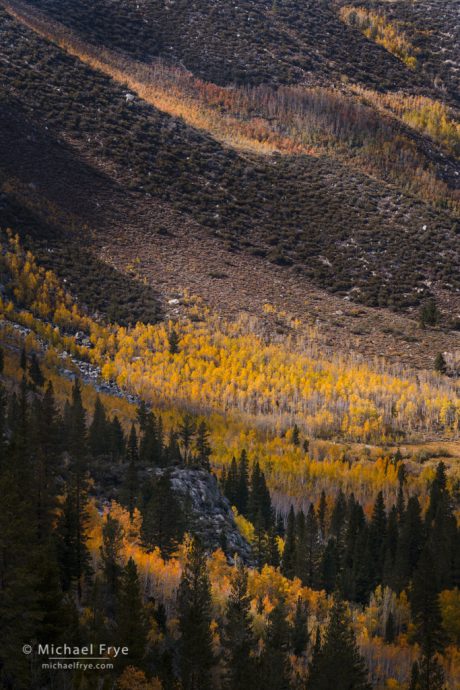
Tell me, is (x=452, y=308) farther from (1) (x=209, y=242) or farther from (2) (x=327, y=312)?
(1) (x=209, y=242)

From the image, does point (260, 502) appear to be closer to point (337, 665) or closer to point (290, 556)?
point (290, 556)

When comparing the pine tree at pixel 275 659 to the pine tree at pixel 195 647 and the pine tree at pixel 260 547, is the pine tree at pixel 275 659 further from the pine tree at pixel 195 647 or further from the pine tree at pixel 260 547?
the pine tree at pixel 260 547

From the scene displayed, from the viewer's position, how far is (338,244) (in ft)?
504

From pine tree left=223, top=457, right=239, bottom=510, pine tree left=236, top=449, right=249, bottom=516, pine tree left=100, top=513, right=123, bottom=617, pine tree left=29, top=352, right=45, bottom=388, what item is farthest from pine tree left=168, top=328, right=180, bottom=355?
pine tree left=100, top=513, right=123, bottom=617

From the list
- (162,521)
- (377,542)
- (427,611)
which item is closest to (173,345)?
(377,542)

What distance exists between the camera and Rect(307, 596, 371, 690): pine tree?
130 feet

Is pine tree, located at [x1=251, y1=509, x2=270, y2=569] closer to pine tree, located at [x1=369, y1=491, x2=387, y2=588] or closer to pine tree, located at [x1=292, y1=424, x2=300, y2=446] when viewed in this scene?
pine tree, located at [x1=369, y1=491, x2=387, y2=588]

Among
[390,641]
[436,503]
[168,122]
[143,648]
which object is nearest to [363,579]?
[390,641]

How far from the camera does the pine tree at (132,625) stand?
34531 millimetres

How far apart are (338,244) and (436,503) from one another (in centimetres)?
7751

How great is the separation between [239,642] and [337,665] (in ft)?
15.4

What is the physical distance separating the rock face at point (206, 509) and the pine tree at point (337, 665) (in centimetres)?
1205

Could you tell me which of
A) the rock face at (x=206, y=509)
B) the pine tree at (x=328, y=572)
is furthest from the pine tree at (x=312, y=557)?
the rock face at (x=206, y=509)

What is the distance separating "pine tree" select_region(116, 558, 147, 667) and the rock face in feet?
59.3
